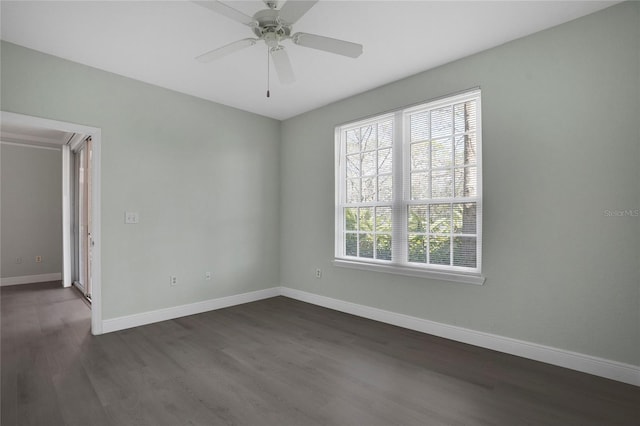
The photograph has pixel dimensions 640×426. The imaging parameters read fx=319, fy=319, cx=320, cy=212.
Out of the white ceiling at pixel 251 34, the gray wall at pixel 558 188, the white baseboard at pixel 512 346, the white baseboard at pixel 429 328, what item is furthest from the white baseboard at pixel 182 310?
the white ceiling at pixel 251 34

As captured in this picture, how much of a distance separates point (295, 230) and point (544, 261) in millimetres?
3220

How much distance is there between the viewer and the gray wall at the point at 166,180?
325cm

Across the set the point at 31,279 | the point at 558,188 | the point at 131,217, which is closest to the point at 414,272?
the point at 558,188

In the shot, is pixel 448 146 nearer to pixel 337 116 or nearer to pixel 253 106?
pixel 337 116

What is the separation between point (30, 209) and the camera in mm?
6070

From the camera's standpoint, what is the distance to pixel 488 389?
230cm

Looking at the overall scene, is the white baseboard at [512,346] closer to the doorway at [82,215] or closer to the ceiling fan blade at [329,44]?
the ceiling fan blade at [329,44]

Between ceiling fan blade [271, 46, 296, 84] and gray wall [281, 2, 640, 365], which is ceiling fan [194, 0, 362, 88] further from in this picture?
gray wall [281, 2, 640, 365]

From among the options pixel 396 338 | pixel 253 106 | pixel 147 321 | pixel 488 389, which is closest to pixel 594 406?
pixel 488 389

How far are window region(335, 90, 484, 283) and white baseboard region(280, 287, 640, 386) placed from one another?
528 mm

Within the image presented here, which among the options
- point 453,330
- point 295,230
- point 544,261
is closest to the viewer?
point 544,261

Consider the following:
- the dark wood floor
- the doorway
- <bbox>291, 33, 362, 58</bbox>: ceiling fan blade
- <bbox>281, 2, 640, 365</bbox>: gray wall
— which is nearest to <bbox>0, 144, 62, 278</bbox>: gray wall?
the doorway

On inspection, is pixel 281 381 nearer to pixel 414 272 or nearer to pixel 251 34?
pixel 414 272

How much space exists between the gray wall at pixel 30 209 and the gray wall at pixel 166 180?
13.4 ft
